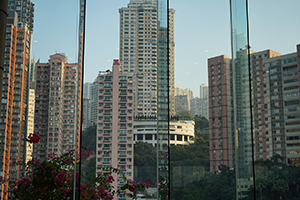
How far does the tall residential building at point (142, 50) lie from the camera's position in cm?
215

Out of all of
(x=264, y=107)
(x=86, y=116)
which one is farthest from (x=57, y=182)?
(x=264, y=107)

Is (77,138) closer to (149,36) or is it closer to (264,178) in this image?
(149,36)

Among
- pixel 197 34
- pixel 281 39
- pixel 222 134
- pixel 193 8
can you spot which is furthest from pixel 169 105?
pixel 281 39

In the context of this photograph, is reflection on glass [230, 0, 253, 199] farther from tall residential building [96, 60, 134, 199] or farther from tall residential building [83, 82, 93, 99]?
tall residential building [83, 82, 93, 99]

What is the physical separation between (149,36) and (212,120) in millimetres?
831

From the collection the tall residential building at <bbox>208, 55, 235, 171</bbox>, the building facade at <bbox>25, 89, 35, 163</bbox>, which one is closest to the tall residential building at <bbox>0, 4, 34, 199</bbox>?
the building facade at <bbox>25, 89, 35, 163</bbox>

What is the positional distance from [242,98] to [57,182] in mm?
1470

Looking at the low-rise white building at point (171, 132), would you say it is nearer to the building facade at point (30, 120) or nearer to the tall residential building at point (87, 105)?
the tall residential building at point (87, 105)

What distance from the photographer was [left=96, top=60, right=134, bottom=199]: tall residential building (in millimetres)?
2080

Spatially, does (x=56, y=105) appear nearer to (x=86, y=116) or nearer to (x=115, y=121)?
(x=86, y=116)

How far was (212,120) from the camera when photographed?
7.07ft

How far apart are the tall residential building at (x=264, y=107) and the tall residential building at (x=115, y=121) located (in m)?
0.64

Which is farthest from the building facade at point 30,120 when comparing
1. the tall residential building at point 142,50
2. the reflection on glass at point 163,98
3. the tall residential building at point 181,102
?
the tall residential building at point 181,102

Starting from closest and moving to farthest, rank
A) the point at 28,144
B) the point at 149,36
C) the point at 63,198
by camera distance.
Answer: the point at 63,198, the point at 28,144, the point at 149,36
